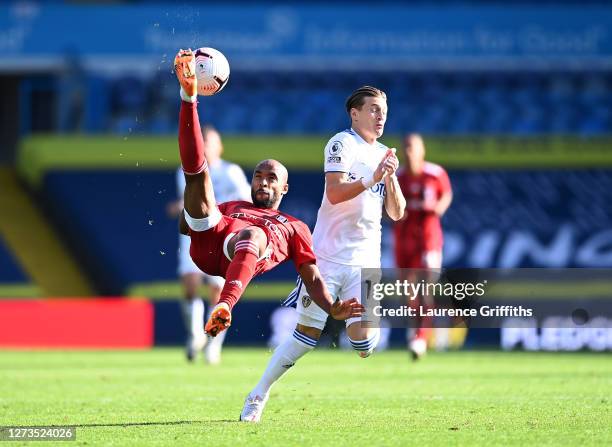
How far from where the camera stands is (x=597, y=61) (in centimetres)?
2364

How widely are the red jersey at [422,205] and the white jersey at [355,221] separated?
5932 mm

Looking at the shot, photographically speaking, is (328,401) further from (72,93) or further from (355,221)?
(72,93)

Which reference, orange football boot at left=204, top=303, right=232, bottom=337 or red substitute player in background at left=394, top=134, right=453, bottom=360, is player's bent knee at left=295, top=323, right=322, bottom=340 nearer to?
orange football boot at left=204, top=303, right=232, bottom=337

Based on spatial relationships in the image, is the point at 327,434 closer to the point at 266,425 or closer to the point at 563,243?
the point at 266,425

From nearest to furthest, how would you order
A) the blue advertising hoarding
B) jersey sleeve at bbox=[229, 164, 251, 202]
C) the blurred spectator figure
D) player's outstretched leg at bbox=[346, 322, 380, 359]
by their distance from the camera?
1. player's outstretched leg at bbox=[346, 322, 380, 359]
2. jersey sleeve at bbox=[229, 164, 251, 202]
3. the blurred spectator figure
4. the blue advertising hoarding

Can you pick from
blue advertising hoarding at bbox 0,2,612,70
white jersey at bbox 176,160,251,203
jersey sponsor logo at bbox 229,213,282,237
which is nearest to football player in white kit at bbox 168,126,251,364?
white jersey at bbox 176,160,251,203

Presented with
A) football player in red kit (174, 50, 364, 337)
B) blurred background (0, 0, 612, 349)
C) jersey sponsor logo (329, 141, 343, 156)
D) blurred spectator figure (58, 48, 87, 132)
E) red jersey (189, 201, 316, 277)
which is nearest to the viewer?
football player in red kit (174, 50, 364, 337)

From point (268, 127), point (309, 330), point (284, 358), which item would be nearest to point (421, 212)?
point (309, 330)

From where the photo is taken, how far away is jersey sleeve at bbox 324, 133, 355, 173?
775 cm

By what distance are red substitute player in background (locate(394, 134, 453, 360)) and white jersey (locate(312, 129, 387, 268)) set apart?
5.78m

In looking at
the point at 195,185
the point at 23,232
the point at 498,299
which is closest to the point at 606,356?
the point at 498,299

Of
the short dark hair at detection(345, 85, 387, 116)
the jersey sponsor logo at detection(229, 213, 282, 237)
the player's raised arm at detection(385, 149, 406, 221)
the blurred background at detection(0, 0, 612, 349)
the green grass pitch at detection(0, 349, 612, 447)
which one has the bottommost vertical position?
the green grass pitch at detection(0, 349, 612, 447)

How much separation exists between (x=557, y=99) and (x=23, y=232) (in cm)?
1033

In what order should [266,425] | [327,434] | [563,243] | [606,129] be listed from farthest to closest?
[606,129], [563,243], [266,425], [327,434]
